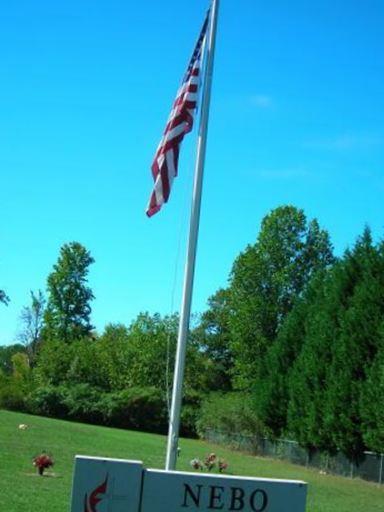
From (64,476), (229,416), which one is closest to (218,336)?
(229,416)

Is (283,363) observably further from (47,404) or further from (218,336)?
(218,336)

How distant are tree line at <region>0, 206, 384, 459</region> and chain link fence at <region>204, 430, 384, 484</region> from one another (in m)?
0.52

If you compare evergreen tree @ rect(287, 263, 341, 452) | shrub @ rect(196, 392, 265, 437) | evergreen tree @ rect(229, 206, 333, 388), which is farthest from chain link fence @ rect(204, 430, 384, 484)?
evergreen tree @ rect(229, 206, 333, 388)

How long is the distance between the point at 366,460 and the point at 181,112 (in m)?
25.3

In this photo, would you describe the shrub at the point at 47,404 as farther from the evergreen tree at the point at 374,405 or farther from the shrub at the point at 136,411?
the evergreen tree at the point at 374,405

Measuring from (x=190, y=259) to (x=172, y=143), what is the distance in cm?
162

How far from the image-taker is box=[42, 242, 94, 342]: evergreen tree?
8712 cm

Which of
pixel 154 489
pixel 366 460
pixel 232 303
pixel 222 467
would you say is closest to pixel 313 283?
pixel 366 460

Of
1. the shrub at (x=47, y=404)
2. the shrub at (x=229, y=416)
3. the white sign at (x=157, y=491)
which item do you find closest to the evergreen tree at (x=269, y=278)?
the shrub at (x=229, y=416)

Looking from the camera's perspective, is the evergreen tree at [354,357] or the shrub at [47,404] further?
the shrub at [47,404]

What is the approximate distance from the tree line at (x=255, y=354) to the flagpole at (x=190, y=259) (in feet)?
8.21

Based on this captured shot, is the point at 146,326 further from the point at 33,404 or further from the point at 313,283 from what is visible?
the point at 313,283

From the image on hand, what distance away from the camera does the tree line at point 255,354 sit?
33125 mm

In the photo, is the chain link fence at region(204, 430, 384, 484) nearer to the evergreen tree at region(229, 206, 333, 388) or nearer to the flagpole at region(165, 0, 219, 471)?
the evergreen tree at region(229, 206, 333, 388)
